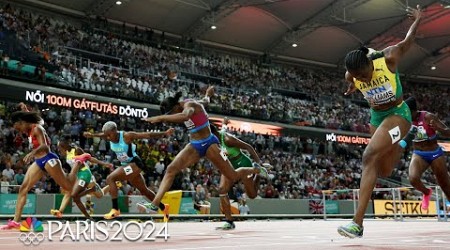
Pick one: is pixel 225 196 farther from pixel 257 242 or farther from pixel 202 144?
pixel 257 242

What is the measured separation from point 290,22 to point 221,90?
857 cm

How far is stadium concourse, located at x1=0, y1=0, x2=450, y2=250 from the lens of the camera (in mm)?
20031

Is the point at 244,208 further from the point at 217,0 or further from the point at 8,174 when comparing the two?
the point at 217,0

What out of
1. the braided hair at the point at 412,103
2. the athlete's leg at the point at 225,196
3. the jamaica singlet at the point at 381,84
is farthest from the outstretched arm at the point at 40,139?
the braided hair at the point at 412,103

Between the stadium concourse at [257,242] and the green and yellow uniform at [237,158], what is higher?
the green and yellow uniform at [237,158]

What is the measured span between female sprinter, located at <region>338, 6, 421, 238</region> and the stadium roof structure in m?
27.1

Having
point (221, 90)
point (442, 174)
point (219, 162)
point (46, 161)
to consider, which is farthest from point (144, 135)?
point (221, 90)

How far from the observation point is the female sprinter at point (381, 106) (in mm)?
5211

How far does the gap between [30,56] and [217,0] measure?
13171 millimetres

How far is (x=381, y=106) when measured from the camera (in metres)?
5.67

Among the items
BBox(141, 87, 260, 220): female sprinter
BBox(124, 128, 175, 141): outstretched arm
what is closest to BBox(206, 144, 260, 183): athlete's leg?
BBox(141, 87, 260, 220): female sprinter

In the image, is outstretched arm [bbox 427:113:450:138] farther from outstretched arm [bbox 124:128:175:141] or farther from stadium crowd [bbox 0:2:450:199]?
stadium crowd [bbox 0:2:450:199]

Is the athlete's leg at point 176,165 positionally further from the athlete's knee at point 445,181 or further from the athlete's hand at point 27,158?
the athlete's knee at point 445,181

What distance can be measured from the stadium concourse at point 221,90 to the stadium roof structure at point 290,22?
106mm
